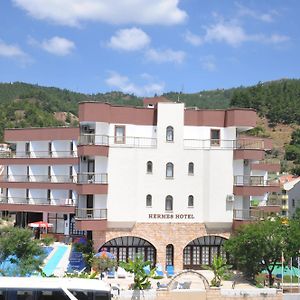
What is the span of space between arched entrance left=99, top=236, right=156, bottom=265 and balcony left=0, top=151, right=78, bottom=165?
13.3m

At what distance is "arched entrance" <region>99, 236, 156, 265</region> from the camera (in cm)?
3866

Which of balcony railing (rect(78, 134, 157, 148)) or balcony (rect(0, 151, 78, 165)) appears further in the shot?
balcony (rect(0, 151, 78, 165))

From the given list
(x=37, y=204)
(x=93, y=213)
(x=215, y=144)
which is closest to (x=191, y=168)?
(x=215, y=144)

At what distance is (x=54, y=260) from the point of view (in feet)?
127

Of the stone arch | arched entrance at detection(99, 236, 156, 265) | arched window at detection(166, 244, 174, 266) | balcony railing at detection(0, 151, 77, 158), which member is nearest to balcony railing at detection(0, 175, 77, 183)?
balcony railing at detection(0, 151, 77, 158)

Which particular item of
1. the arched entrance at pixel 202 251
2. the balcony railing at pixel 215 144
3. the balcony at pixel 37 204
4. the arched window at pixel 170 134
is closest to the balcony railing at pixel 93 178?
the arched window at pixel 170 134

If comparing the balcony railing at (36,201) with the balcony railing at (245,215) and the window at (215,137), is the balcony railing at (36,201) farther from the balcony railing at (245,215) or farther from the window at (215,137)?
the balcony railing at (245,215)

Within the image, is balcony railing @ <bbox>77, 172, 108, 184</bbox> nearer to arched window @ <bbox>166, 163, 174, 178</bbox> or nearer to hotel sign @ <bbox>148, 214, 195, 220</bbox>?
hotel sign @ <bbox>148, 214, 195, 220</bbox>

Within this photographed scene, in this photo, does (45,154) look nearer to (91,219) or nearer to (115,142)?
(115,142)

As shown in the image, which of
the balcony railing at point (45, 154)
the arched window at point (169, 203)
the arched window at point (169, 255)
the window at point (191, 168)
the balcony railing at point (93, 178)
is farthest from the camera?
the balcony railing at point (45, 154)

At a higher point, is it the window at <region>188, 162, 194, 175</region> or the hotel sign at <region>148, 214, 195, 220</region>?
the window at <region>188, 162, 194, 175</region>

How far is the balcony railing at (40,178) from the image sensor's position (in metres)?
50.9

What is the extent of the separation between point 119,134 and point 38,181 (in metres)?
16.0

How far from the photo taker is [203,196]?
39750 millimetres
